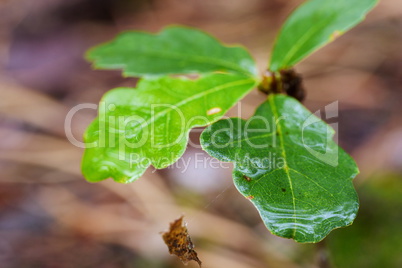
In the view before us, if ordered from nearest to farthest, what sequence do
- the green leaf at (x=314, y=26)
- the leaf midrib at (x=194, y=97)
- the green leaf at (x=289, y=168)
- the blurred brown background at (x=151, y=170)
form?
1. the green leaf at (x=289, y=168)
2. the leaf midrib at (x=194, y=97)
3. the green leaf at (x=314, y=26)
4. the blurred brown background at (x=151, y=170)

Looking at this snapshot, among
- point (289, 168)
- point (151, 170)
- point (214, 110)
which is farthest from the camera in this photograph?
point (151, 170)

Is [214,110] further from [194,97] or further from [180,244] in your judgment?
[180,244]

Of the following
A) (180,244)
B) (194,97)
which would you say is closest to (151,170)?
(194,97)

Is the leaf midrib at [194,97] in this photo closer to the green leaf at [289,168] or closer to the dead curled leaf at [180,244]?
the green leaf at [289,168]

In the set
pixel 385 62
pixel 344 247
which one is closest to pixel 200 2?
pixel 385 62

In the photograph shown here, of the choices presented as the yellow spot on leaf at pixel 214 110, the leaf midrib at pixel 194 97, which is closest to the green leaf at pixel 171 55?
the leaf midrib at pixel 194 97

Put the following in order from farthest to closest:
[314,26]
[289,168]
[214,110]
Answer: [314,26], [214,110], [289,168]
